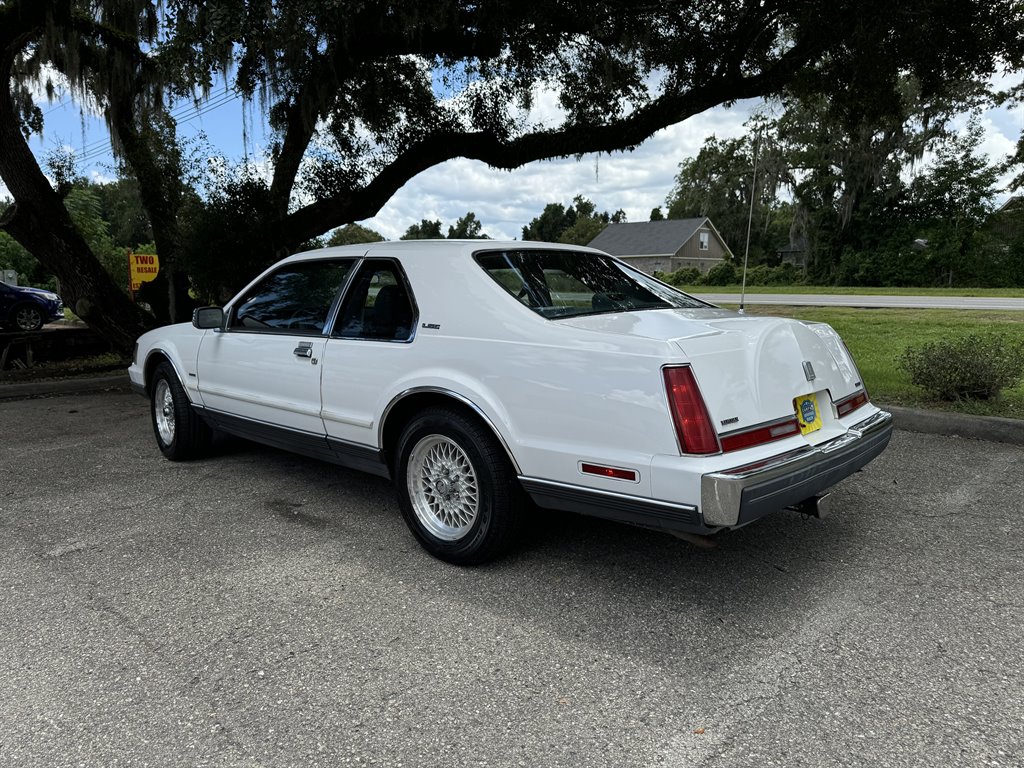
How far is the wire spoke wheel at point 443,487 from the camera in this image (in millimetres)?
3600

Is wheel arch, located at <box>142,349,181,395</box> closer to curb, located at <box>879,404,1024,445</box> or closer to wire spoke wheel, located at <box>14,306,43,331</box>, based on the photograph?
curb, located at <box>879,404,1024,445</box>

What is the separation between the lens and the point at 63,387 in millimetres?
9281

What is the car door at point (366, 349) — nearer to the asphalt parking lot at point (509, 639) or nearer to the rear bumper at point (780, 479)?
the asphalt parking lot at point (509, 639)

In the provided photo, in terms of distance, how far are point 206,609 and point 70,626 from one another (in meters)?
0.54

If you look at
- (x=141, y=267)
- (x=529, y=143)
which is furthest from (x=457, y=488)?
(x=141, y=267)

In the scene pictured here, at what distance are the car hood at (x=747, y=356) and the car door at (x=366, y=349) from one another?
100 centimetres

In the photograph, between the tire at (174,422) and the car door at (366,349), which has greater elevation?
the car door at (366,349)

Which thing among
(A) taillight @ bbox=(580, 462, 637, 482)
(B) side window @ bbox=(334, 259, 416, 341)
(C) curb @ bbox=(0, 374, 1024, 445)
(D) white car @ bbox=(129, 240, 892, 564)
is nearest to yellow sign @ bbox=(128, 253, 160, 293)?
(D) white car @ bbox=(129, 240, 892, 564)

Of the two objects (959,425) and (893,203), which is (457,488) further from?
(893,203)

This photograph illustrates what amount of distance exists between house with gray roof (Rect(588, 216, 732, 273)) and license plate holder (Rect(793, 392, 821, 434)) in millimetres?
52393

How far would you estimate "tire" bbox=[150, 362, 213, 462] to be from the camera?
557cm

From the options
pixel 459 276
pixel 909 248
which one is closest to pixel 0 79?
pixel 459 276

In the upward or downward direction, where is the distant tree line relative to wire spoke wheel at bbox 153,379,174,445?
upward

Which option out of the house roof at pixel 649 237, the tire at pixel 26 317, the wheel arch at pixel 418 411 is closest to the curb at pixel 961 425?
the wheel arch at pixel 418 411
